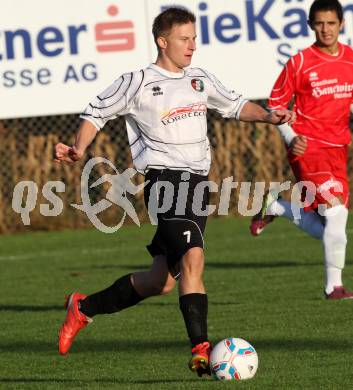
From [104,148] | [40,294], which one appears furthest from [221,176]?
[40,294]

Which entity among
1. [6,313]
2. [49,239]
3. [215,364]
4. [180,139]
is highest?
[180,139]

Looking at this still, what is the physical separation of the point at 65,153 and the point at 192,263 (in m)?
0.85

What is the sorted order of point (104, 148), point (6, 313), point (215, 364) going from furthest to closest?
point (104, 148), point (6, 313), point (215, 364)

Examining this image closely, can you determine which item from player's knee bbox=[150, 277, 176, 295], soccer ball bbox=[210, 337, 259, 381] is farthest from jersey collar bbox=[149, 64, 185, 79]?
soccer ball bbox=[210, 337, 259, 381]

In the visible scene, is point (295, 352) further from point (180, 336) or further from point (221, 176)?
point (221, 176)

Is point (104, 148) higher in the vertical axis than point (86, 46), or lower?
lower

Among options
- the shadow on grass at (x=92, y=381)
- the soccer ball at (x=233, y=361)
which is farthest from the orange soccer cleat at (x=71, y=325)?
the soccer ball at (x=233, y=361)

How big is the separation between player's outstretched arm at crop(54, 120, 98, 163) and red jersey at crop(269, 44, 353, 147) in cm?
259

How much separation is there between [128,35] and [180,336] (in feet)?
24.7

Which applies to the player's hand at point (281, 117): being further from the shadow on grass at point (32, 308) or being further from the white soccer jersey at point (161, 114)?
the shadow on grass at point (32, 308)

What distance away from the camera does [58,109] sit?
1477cm

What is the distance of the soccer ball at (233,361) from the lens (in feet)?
19.4

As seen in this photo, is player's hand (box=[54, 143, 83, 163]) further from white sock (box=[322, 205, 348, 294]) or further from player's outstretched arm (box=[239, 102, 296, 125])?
white sock (box=[322, 205, 348, 294])

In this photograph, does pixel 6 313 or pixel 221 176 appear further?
pixel 221 176
